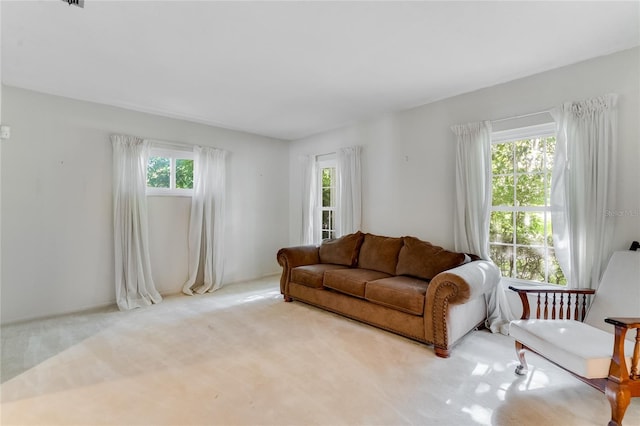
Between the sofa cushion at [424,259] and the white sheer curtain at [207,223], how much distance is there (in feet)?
9.25

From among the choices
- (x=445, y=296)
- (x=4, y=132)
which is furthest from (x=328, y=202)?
(x=4, y=132)

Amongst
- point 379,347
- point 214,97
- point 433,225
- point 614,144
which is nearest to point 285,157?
point 214,97

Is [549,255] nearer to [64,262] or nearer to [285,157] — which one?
[285,157]

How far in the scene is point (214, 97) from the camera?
364 centimetres

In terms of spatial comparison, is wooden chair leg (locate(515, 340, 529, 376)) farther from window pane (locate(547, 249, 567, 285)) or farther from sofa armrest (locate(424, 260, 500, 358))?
window pane (locate(547, 249, 567, 285))

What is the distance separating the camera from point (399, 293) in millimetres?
2852

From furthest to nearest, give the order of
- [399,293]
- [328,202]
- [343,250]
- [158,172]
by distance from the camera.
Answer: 1. [328,202]
2. [158,172]
3. [343,250]
4. [399,293]

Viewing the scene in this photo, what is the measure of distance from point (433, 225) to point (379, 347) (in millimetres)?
1732

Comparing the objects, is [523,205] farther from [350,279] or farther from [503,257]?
[350,279]

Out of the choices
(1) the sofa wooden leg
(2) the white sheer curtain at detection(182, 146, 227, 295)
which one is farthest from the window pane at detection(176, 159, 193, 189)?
(1) the sofa wooden leg

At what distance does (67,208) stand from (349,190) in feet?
12.0

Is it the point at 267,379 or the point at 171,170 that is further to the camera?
the point at 171,170

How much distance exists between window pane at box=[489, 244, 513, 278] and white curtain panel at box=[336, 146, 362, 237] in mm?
1808

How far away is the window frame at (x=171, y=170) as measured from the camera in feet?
13.9
